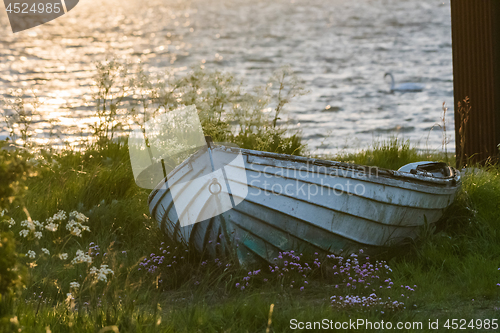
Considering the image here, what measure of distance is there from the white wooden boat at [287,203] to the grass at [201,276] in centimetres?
18

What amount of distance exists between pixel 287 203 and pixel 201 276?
96 cm

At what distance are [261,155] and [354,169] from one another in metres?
0.77

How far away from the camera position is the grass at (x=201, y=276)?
3316 millimetres

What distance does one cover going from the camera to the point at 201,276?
4.24 metres

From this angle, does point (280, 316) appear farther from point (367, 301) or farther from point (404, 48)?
point (404, 48)

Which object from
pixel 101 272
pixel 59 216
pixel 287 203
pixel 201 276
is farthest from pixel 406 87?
pixel 101 272

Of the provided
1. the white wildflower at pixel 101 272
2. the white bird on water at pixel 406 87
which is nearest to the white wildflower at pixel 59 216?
the white wildflower at pixel 101 272

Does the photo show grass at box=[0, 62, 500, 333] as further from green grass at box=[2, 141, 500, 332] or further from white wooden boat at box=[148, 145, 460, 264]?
white wooden boat at box=[148, 145, 460, 264]

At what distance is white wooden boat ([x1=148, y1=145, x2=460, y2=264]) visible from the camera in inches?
158

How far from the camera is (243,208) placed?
403cm

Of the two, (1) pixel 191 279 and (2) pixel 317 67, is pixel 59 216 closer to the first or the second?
(1) pixel 191 279

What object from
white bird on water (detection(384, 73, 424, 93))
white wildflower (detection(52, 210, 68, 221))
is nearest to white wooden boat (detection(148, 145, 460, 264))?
white wildflower (detection(52, 210, 68, 221))

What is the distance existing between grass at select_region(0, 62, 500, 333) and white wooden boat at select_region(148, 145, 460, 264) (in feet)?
0.58

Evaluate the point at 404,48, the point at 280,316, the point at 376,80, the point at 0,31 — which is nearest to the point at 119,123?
the point at 280,316
